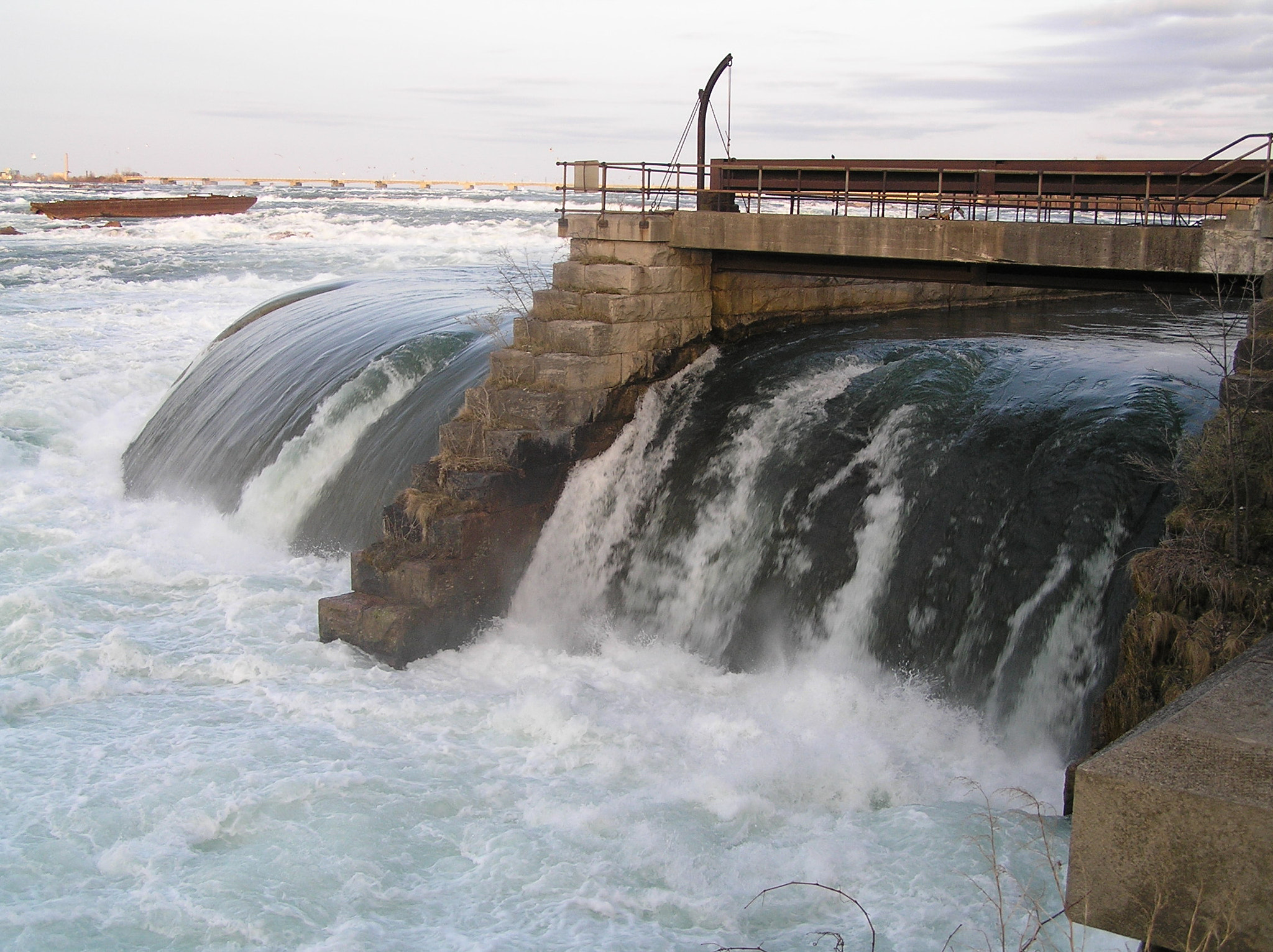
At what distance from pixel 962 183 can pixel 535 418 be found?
5.58 metres

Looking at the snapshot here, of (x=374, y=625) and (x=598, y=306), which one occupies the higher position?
(x=598, y=306)

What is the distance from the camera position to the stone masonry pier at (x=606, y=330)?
1110cm

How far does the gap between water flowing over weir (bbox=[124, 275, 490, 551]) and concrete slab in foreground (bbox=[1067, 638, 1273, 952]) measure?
34.6ft

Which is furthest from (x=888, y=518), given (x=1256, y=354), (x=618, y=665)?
(x=1256, y=354)

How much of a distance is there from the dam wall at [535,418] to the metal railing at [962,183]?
72 centimetres

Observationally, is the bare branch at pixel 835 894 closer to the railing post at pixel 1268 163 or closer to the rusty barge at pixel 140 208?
the railing post at pixel 1268 163

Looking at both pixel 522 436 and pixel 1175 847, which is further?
pixel 522 436

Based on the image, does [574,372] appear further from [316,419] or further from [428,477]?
[316,419]

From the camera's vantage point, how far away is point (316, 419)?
49.5 feet

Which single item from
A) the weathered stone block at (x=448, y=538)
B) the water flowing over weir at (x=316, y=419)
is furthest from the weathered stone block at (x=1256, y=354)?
the water flowing over weir at (x=316, y=419)

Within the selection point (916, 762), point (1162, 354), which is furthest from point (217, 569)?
point (1162, 354)

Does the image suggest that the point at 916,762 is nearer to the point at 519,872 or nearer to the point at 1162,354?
the point at 519,872

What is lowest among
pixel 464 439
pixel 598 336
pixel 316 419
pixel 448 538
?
pixel 448 538

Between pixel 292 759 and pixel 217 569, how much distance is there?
223 inches
